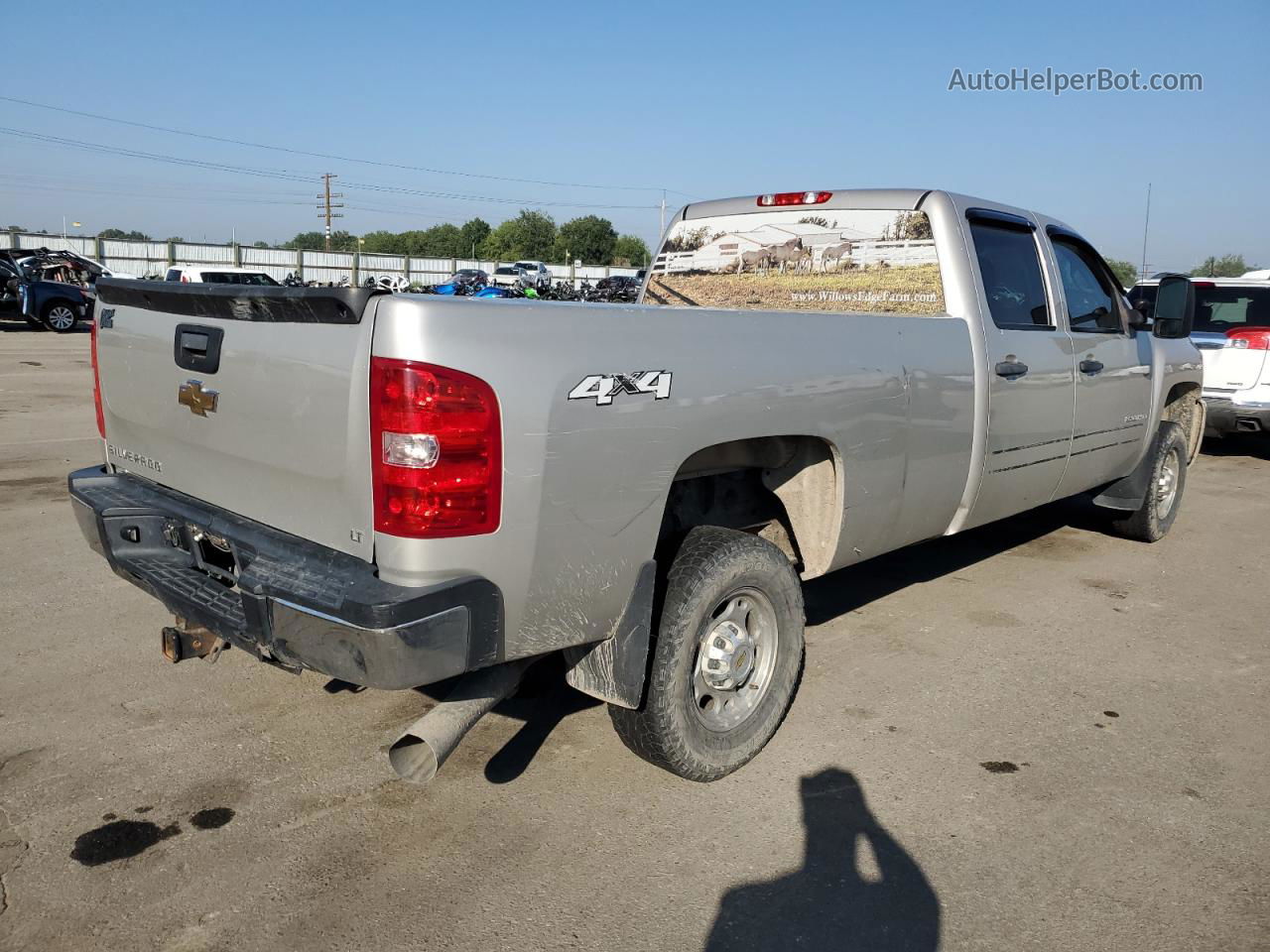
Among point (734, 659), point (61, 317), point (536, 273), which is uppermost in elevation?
point (536, 273)

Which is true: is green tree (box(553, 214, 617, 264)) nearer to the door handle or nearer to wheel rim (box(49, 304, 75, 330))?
wheel rim (box(49, 304, 75, 330))

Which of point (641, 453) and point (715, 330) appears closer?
point (641, 453)

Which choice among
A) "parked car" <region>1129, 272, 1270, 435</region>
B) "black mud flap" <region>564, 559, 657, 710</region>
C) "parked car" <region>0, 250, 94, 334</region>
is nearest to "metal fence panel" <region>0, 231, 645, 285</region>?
"parked car" <region>0, 250, 94, 334</region>

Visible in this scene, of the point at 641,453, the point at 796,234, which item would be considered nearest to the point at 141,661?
the point at 641,453

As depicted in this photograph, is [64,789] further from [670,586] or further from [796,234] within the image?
[796,234]

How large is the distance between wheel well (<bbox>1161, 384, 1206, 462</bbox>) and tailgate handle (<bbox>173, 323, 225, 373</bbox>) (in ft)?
19.5

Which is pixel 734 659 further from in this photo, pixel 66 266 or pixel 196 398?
pixel 66 266

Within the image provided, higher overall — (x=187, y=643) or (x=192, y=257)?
(x=192, y=257)

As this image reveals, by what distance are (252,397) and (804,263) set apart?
3134mm

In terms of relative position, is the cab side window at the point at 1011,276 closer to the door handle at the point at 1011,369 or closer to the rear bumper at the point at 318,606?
the door handle at the point at 1011,369

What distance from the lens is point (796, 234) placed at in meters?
5.22

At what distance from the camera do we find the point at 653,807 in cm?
331

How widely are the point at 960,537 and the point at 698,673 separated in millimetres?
4249

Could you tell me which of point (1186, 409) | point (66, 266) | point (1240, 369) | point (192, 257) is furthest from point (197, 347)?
point (192, 257)
